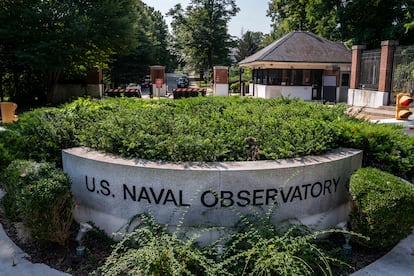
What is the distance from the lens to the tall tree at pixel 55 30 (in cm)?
→ 1672

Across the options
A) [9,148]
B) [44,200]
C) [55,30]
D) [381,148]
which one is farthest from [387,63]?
[44,200]

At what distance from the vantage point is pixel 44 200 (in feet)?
12.3

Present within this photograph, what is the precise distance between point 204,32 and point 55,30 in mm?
33271

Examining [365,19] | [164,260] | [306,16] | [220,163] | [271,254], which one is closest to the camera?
[164,260]

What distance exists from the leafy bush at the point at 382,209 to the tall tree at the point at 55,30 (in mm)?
16327

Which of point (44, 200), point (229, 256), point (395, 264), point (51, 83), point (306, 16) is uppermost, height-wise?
point (306, 16)

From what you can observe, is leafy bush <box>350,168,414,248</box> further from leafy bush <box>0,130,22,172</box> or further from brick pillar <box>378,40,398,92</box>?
brick pillar <box>378,40,398,92</box>

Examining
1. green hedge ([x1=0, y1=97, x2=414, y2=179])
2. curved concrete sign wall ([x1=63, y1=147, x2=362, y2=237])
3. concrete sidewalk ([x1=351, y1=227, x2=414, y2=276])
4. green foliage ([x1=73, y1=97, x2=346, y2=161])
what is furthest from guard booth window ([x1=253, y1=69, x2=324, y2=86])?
concrete sidewalk ([x1=351, y1=227, x2=414, y2=276])

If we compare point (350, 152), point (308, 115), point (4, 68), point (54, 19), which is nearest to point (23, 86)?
point (4, 68)

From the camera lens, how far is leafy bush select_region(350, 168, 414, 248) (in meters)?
3.84

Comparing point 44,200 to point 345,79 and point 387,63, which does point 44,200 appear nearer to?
point 387,63

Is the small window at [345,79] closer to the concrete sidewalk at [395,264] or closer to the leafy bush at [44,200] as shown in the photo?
the concrete sidewalk at [395,264]

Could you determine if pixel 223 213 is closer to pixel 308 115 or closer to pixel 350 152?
pixel 350 152

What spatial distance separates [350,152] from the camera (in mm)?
4906
